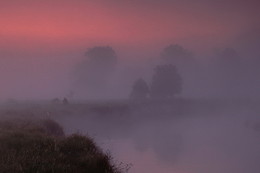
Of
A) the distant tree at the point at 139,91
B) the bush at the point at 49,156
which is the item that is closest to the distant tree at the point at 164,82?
the distant tree at the point at 139,91

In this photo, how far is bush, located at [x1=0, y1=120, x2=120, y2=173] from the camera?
12.1m

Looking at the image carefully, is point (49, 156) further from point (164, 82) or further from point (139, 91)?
point (164, 82)

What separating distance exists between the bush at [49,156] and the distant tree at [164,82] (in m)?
94.6

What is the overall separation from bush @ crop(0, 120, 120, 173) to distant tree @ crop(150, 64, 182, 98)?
9459 cm

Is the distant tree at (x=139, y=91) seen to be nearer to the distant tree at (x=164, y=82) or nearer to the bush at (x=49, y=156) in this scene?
the distant tree at (x=164, y=82)

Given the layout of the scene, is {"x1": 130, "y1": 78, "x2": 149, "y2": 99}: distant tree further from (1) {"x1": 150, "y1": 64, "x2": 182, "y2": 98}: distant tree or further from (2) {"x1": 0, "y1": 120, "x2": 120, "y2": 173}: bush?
(2) {"x1": 0, "y1": 120, "x2": 120, "y2": 173}: bush

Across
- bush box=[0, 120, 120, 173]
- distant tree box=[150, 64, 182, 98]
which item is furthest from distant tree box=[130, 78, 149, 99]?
bush box=[0, 120, 120, 173]

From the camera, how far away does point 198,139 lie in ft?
172

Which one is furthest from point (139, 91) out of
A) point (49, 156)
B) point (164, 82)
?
point (49, 156)

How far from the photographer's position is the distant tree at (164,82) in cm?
11075

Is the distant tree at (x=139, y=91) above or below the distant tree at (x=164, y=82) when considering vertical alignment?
below

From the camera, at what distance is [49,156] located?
13461mm

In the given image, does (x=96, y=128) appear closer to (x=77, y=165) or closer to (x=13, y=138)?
(x=13, y=138)

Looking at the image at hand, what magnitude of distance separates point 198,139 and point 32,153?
4107cm
